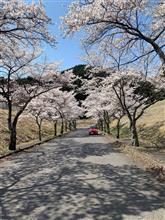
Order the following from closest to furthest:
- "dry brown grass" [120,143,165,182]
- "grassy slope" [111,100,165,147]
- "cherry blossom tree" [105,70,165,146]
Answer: "dry brown grass" [120,143,165,182] → "cherry blossom tree" [105,70,165,146] → "grassy slope" [111,100,165,147]

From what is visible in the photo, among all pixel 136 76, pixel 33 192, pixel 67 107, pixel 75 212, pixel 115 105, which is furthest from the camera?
pixel 67 107

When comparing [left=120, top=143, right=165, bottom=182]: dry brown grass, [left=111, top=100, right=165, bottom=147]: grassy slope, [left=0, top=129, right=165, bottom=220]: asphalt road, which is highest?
[left=111, top=100, right=165, bottom=147]: grassy slope

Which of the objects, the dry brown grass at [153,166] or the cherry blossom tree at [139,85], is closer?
the dry brown grass at [153,166]

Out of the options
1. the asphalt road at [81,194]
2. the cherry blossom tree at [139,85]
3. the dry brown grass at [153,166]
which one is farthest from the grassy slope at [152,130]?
the asphalt road at [81,194]

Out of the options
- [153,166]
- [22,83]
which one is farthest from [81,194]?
[22,83]

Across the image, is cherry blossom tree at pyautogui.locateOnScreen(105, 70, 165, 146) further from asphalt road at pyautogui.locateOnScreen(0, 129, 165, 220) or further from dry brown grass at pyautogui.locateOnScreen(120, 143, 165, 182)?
asphalt road at pyautogui.locateOnScreen(0, 129, 165, 220)

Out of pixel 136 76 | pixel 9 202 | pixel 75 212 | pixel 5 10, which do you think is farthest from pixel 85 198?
pixel 136 76

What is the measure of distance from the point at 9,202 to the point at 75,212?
6.78ft

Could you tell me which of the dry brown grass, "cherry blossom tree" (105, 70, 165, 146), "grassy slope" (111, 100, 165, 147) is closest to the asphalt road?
the dry brown grass

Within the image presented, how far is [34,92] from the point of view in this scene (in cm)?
3186

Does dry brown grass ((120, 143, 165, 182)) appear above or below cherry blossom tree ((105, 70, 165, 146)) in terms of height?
below

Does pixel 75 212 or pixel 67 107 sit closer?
pixel 75 212

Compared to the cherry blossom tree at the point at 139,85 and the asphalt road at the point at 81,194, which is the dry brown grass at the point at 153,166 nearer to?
the asphalt road at the point at 81,194

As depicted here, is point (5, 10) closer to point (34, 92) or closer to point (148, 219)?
point (148, 219)
